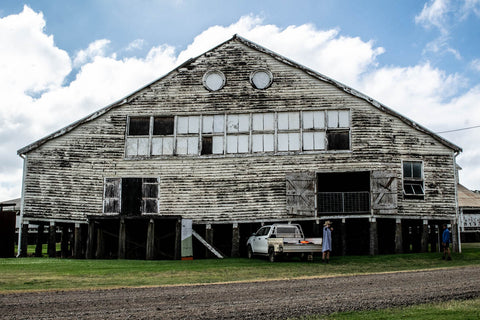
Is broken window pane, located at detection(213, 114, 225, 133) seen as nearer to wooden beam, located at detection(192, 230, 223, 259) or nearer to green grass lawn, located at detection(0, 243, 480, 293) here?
wooden beam, located at detection(192, 230, 223, 259)

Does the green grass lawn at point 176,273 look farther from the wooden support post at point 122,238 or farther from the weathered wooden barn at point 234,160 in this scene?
the wooden support post at point 122,238

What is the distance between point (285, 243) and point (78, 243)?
10292 mm

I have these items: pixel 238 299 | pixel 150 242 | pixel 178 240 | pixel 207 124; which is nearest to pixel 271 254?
pixel 178 240

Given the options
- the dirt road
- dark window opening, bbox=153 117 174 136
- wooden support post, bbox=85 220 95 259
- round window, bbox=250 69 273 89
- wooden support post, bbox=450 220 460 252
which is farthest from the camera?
dark window opening, bbox=153 117 174 136

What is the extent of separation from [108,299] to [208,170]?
14967mm

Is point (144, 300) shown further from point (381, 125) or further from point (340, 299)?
point (381, 125)

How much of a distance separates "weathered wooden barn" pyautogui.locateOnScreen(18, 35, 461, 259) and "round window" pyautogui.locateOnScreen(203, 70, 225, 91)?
48mm

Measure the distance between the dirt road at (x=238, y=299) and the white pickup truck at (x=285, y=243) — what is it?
22.0 feet

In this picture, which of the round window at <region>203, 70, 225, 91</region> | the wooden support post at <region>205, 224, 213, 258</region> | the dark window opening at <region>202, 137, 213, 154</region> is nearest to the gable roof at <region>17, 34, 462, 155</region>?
the round window at <region>203, 70, 225, 91</region>

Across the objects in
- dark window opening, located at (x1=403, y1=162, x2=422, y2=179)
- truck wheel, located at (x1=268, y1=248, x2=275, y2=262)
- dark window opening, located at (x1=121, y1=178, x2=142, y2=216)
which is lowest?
truck wheel, located at (x1=268, y1=248, x2=275, y2=262)

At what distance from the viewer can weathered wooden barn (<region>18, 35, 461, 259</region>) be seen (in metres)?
24.8

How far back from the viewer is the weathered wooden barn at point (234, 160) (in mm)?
24812

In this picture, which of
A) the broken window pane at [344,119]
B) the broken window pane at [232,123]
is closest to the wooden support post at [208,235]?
the broken window pane at [232,123]

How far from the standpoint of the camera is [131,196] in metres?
25.6
